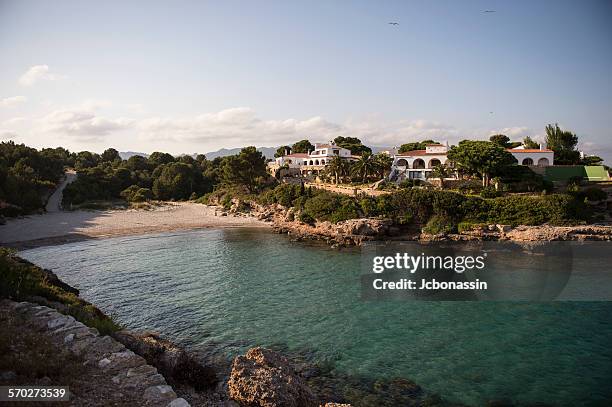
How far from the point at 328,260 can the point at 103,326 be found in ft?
74.3

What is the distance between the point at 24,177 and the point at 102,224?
23.1 meters

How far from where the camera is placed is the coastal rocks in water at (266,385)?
966 centimetres

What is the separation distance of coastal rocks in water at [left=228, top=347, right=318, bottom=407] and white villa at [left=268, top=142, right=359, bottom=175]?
6258 centimetres

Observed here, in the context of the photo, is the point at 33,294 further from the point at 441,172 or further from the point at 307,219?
the point at 441,172

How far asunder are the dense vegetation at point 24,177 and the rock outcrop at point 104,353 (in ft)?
156

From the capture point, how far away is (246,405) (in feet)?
32.3

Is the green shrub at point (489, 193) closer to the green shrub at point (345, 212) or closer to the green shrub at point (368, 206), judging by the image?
the green shrub at point (368, 206)

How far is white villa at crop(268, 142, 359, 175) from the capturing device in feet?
246

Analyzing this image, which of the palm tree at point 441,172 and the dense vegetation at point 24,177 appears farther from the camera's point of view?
the dense vegetation at point 24,177

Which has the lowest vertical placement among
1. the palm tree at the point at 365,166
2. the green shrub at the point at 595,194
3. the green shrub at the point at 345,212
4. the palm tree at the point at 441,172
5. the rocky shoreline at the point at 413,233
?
the rocky shoreline at the point at 413,233

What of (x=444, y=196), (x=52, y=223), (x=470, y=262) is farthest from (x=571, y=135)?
(x=52, y=223)

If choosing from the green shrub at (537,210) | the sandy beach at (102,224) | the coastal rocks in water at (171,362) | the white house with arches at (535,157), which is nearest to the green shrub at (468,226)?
the green shrub at (537,210)

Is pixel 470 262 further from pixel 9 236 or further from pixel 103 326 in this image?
pixel 9 236

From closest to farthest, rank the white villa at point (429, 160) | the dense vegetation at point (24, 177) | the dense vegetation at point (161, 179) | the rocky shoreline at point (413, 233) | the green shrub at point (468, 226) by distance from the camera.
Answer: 1. the rocky shoreline at point (413, 233)
2. the green shrub at point (468, 226)
3. the dense vegetation at point (24, 177)
4. the white villa at point (429, 160)
5. the dense vegetation at point (161, 179)
